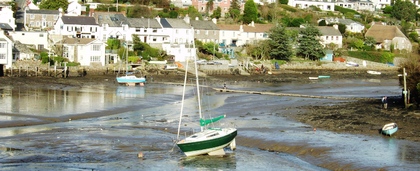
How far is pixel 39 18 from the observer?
87.7 metres

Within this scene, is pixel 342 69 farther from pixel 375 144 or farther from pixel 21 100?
pixel 375 144

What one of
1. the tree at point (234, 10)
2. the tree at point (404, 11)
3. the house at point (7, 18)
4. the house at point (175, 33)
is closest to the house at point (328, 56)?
the tree at point (234, 10)

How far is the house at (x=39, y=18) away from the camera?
Result: 3433 inches

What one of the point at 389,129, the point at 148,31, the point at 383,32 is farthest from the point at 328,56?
Result: the point at 389,129

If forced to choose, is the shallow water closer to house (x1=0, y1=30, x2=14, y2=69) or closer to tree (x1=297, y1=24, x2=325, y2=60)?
Answer: house (x1=0, y1=30, x2=14, y2=69)

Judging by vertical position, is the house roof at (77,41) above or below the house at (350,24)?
below

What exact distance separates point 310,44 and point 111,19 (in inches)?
1072

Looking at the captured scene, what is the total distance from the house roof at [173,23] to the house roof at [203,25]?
1.62 meters

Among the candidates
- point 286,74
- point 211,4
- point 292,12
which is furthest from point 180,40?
point 292,12

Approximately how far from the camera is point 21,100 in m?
48.0

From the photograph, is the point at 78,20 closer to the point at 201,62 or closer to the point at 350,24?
the point at 201,62

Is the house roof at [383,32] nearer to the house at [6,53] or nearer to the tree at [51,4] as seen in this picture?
the tree at [51,4]

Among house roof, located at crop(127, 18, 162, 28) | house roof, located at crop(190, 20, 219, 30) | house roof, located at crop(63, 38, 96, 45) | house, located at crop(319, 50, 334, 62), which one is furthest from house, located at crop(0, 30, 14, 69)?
house, located at crop(319, 50, 334, 62)

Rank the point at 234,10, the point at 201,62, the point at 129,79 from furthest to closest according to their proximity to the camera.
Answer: the point at 234,10 < the point at 201,62 < the point at 129,79
